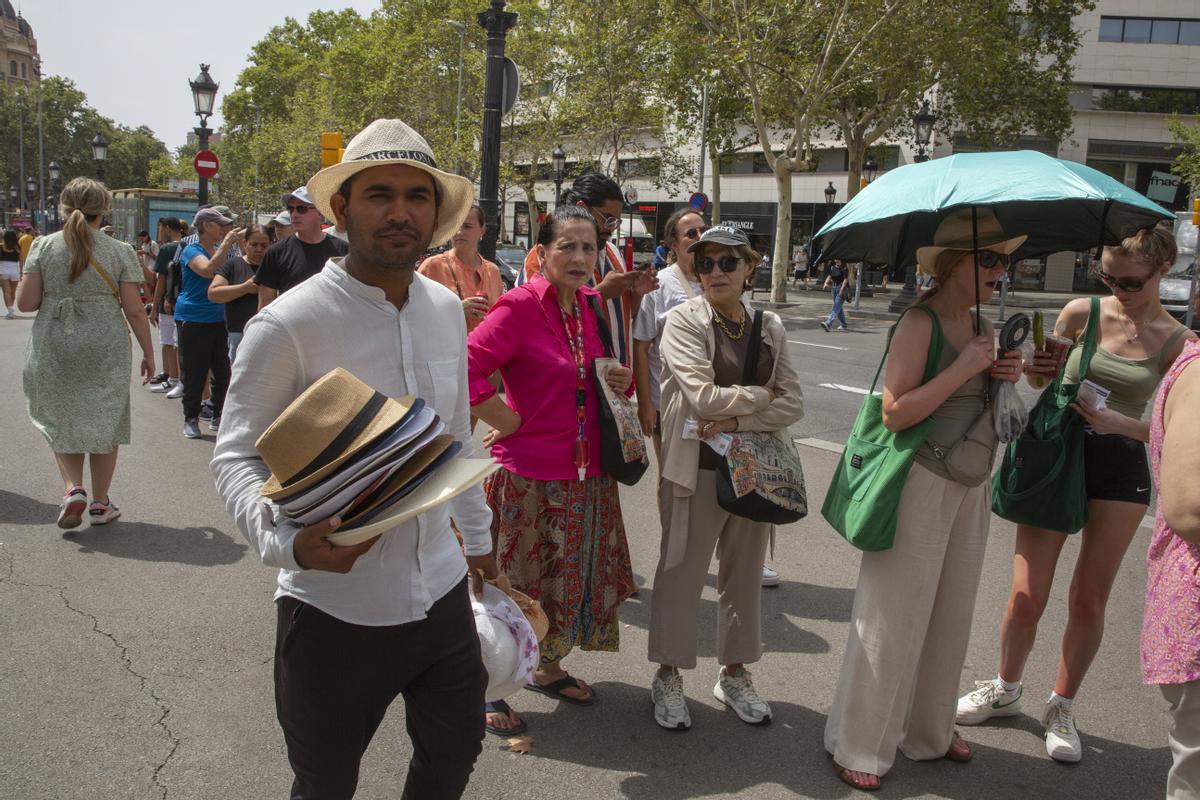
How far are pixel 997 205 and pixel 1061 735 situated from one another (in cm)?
196

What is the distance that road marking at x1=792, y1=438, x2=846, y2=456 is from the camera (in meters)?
8.59

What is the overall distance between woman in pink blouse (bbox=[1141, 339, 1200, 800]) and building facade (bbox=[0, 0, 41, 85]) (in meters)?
130

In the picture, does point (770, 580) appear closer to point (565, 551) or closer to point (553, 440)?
point (565, 551)

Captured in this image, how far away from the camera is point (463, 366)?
2377mm

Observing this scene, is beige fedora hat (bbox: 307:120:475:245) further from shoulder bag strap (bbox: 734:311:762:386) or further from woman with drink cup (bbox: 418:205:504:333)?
woman with drink cup (bbox: 418:205:504:333)

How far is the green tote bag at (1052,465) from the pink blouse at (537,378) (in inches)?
63.7

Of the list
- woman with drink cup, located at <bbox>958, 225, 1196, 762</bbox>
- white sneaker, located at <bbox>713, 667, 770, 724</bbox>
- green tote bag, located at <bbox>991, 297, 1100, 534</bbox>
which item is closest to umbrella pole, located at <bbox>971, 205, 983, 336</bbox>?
woman with drink cup, located at <bbox>958, 225, 1196, 762</bbox>

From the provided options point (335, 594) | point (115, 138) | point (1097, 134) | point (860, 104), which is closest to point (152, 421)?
point (335, 594)

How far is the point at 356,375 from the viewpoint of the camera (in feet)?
6.86

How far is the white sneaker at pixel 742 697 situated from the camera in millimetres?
3637

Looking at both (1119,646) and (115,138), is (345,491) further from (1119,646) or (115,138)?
(115,138)

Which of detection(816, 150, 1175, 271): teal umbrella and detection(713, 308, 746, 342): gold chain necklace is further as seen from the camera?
detection(713, 308, 746, 342): gold chain necklace

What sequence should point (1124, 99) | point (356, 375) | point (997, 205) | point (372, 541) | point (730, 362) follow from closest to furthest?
point (372, 541) → point (356, 375) → point (997, 205) → point (730, 362) → point (1124, 99)

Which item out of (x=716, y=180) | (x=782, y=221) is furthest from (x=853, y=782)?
(x=716, y=180)
